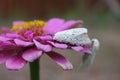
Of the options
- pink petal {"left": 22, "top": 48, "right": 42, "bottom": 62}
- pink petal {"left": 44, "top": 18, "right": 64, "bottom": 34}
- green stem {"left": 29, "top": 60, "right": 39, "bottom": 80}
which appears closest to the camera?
pink petal {"left": 22, "top": 48, "right": 42, "bottom": 62}

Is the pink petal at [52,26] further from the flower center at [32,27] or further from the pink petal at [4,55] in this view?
the pink petal at [4,55]

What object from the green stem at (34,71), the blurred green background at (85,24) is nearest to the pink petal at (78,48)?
the green stem at (34,71)

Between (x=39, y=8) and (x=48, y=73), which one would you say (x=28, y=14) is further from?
(x=48, y=73)

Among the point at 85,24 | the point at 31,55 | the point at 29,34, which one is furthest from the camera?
the point at 85,24

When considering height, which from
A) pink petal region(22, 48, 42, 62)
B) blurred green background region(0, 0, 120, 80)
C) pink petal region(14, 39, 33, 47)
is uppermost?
pink petal region(14, 39, 33, 47)

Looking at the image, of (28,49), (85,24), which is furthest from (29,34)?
(85,24)

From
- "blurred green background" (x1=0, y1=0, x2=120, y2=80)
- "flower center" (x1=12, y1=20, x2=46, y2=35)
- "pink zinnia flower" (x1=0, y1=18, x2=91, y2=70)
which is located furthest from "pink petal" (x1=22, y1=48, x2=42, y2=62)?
"blurred green background" (x1=0, y1=0, x2=120, y2=80)

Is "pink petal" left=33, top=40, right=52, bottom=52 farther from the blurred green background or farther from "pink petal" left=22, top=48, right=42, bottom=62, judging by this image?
the blurred green background

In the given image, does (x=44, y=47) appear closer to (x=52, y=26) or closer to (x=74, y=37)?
(x=74, y=37)
